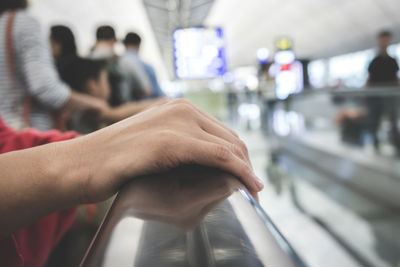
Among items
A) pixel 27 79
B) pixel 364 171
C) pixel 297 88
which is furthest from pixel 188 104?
pixel 297 88

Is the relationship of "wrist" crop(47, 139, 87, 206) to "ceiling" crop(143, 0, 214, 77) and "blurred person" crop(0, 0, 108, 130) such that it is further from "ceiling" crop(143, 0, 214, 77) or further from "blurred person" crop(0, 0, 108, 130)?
"ceiling" crop(143, 0, 214, 77)

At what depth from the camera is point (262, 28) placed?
86.7 ft

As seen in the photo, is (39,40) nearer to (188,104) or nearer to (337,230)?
(188,104)

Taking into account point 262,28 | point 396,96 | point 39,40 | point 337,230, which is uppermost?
point 262,28

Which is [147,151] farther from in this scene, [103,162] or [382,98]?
[382,98]

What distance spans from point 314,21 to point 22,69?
23.1 m

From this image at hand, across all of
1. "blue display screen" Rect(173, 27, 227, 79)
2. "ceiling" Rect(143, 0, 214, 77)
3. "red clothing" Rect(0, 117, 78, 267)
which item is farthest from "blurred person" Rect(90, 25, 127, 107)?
"ceiling" Rect(143, 0, 214, 77)

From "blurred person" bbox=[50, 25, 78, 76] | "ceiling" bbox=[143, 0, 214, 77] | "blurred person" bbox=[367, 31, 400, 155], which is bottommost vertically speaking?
"blurred person" bbox=[367, 31, 400, 155]

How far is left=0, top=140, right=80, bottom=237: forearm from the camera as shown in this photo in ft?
1.47

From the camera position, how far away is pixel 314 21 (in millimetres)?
21953

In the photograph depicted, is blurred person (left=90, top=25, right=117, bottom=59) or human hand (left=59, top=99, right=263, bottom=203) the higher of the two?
blurred person (left=90, top=25, right=117, bottom=59)

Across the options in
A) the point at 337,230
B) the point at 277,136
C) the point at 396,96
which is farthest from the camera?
the point at 277,136

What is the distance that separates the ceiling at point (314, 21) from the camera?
17.3 metres

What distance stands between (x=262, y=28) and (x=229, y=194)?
27715 millimetres
